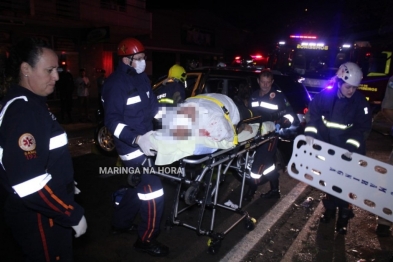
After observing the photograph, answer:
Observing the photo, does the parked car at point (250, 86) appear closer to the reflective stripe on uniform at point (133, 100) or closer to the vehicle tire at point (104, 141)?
the vehicle tire at point (104, 141)

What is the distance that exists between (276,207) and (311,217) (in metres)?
0.50

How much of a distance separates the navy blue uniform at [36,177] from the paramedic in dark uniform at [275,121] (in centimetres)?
293

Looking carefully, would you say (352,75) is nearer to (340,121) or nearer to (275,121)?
(340,121)

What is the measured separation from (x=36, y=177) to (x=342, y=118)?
3.30 meters

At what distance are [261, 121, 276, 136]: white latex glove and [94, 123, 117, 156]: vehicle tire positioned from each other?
3629 millimetres

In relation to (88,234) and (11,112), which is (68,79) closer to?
(88,234)

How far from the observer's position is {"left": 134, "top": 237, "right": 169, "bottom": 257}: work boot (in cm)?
321

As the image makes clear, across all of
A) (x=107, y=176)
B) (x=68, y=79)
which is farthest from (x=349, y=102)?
(x=68, y=79)

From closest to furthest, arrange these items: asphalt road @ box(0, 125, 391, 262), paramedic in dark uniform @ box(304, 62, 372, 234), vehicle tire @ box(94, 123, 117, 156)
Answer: asphalt road @ box(0, 125, 391, 262) → paramedic in dark uniform @ box(304, 62, 372, 234) → vehicle tire @ box(94, 123, 117, 156)

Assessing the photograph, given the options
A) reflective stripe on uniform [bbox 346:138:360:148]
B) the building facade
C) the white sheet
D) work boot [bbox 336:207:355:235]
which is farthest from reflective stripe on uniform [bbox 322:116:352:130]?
the building facade

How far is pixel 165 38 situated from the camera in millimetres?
21859

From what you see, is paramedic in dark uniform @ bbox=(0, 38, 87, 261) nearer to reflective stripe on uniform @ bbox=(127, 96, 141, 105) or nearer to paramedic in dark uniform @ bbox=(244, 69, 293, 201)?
reflective stripe on uniform @ bbox=(127, 96, 141, 105)

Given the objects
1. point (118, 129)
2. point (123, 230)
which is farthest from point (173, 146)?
point (123, 230)

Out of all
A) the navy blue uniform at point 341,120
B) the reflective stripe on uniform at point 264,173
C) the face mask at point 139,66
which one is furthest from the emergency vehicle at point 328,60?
the face mask at point 139,66
